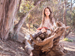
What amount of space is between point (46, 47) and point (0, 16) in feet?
8.39

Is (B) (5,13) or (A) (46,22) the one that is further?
(B) (5,13)

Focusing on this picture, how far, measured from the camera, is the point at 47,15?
2.55 m

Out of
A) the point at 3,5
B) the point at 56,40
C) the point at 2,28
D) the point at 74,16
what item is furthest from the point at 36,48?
the point at 74,16

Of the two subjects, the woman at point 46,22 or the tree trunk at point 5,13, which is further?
the tree trunk at point 5,13

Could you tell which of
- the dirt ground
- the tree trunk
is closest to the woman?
the dirt ground

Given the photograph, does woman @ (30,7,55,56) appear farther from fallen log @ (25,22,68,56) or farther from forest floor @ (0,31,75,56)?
forest floor @ (0,31,75,56)

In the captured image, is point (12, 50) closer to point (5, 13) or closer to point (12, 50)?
point (12, 50)

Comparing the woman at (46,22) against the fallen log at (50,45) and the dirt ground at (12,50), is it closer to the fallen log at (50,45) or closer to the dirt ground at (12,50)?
the fallen log at (50,45)

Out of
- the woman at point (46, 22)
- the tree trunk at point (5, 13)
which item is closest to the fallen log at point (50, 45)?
the woman at point (46, 22)

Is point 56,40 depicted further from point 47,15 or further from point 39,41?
point 47,15

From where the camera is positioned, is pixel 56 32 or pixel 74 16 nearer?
pixel 56 32

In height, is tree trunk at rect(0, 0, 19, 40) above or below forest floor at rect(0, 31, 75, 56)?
above

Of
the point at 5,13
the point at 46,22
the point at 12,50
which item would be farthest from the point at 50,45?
the point at 5,13

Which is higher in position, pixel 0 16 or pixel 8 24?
pixel 0 16
